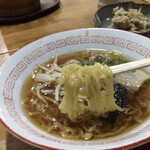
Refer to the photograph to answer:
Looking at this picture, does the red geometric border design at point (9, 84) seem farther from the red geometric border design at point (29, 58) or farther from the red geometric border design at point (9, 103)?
the red geometric border design at point (29, 58)

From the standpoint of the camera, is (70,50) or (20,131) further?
(70,50)

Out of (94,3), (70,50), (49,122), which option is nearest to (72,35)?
(70,50)

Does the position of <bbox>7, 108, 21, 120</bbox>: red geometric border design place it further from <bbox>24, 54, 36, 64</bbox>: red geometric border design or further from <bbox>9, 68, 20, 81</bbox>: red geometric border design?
<bbox>24, 54, 36, 64</bbox>: red geometric border design

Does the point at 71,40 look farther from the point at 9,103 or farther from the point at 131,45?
the point at 9,103

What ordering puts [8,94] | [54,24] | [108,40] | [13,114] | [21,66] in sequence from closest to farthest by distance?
[13,114]
[8,94]
[21,66]
[108,40]
[54,24]

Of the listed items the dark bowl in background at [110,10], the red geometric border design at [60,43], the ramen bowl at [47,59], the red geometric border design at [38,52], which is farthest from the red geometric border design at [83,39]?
the dark bowl in background at [110,10]

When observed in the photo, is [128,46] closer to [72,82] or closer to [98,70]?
[98,70]

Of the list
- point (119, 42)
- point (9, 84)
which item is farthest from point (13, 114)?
point (119, 42)
